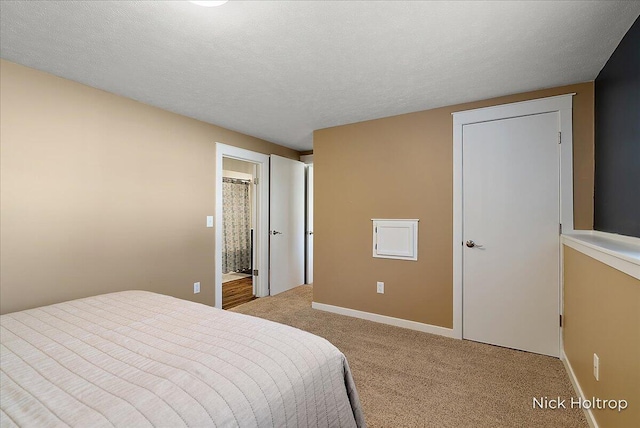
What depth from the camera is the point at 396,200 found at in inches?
124

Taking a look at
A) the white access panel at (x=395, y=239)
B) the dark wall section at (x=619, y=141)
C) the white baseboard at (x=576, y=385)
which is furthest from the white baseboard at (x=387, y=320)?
the dark wall section at (x=619, y=141)

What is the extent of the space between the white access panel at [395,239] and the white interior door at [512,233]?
50cm

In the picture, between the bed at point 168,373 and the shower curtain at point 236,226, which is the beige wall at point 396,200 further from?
the shower curtain at point 236,226

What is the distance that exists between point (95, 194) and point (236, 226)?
10.9 feet

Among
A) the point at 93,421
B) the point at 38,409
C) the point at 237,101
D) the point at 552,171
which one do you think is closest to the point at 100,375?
the point at 38,409

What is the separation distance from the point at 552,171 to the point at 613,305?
1477mm

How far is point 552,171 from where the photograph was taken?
2418 mm

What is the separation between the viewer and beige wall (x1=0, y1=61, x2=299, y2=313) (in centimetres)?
205

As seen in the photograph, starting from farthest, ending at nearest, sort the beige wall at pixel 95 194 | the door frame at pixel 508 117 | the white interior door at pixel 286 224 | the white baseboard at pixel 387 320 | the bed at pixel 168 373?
the white interior door at pixel 286 224, the white baseboard at pixel 387 320, the door frame at pixel 508 117, the beige wall at pixel 95 194, the bed at pixel 168 373

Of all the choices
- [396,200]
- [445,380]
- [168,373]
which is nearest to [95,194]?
[168,373]

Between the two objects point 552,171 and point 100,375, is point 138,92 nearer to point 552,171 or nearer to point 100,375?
point 100,375

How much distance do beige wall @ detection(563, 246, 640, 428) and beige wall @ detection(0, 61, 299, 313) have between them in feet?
11.2

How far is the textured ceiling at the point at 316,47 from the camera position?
1.51m

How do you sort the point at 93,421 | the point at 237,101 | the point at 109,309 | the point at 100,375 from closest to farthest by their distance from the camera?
the point at 93,421 → the point at 100,375 → the point at 109,309 → the point at 237,101
